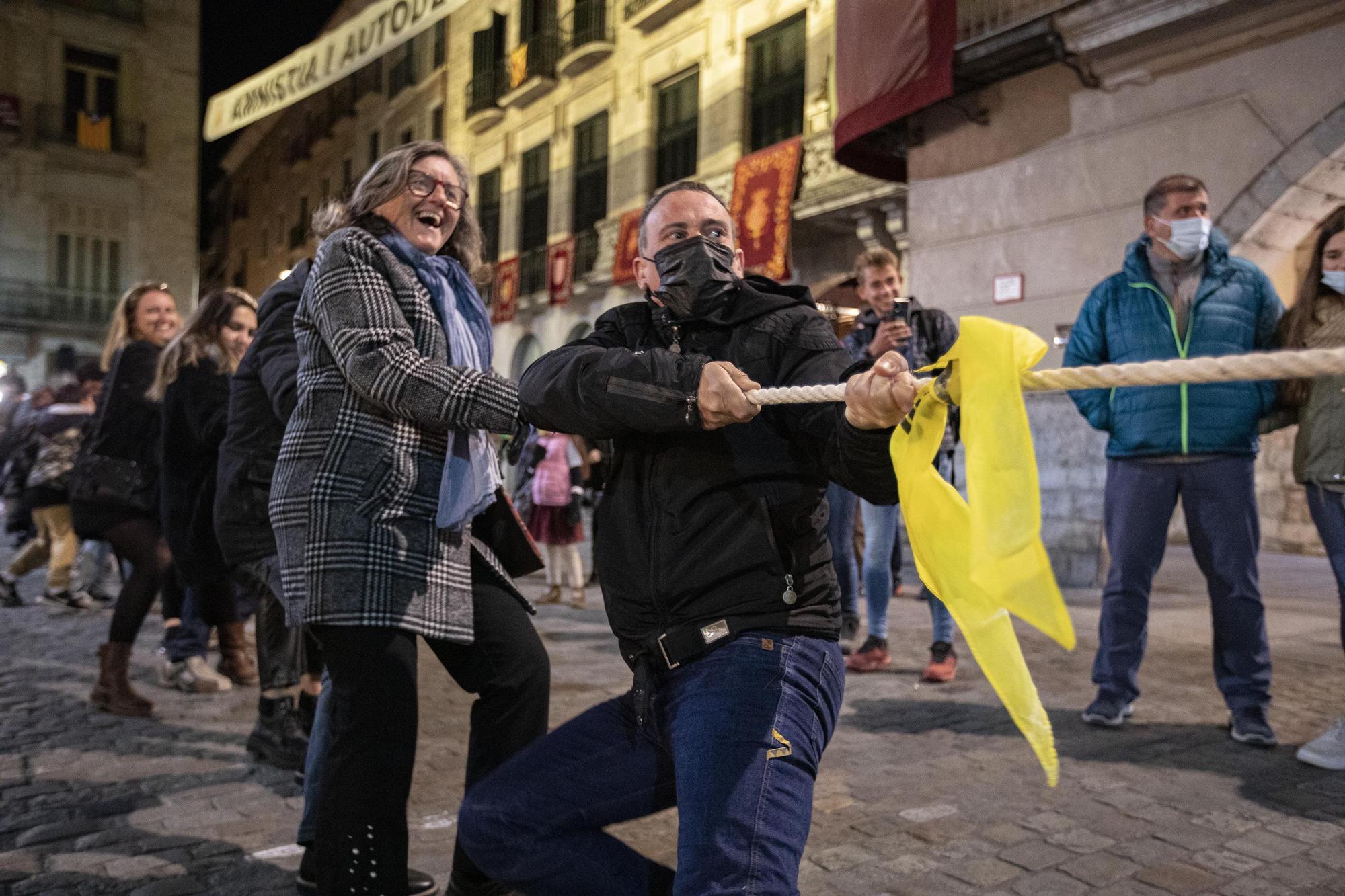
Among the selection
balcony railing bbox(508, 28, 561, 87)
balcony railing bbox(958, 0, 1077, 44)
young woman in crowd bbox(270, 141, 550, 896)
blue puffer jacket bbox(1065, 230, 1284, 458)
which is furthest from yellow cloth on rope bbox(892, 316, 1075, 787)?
balcony railing bbox(508, 28, 561, 87)

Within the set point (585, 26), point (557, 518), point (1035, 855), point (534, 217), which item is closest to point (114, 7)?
point (534, 217)

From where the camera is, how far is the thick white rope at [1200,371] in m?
1.09

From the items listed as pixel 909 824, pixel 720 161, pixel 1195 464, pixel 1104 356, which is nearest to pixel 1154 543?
pixel 1195 464

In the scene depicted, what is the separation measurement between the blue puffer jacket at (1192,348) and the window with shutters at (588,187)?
55.0 feet

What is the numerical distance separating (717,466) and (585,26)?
20.7 m

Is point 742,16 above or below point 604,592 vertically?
above

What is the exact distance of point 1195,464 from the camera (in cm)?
407

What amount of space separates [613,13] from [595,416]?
20014 mm

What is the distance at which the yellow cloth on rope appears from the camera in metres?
1.37

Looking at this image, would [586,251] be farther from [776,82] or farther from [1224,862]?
[1224,862]

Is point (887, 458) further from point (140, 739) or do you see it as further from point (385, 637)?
point (140, 739)

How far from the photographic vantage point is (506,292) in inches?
917

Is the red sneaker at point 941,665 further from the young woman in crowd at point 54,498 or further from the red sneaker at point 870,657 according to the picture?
the young woman in crowd at point 54,498

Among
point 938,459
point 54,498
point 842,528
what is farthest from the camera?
point 54,498
